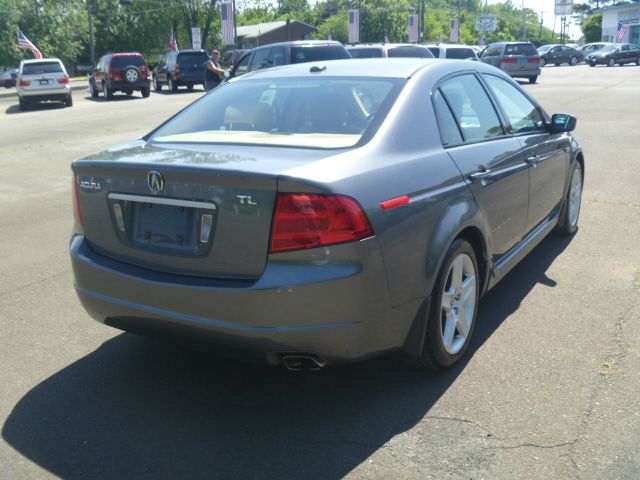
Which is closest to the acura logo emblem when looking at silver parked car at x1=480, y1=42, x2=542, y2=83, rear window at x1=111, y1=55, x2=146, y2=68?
rear window at x1=111, y1=55, x2=146, y2=68

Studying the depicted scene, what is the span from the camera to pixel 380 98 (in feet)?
12.5

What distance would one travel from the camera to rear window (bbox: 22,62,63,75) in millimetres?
24562

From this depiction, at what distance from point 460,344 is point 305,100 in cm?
164

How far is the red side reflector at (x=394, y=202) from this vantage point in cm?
316

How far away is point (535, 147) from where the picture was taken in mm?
4969

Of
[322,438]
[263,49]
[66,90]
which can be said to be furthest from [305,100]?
[66,90]

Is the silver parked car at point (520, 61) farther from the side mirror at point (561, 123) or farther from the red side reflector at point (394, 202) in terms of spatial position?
the red side reflector at point (394, 202)

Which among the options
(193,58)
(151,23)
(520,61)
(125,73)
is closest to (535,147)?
(125,73)

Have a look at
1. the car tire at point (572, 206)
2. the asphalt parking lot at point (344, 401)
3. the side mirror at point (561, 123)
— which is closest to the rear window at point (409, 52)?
the car tire at point (572, 206)

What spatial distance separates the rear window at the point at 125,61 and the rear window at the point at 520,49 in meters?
16.0

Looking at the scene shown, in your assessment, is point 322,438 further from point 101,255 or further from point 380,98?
point 380,98

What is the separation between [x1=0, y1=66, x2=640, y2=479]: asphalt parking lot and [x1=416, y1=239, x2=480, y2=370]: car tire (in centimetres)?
14

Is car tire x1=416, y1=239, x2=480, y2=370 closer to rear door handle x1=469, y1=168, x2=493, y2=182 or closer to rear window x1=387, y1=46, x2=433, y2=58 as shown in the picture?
rear door handle x1=469, y1=168, x2=493, y2=182

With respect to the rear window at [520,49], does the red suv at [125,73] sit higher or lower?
lower
